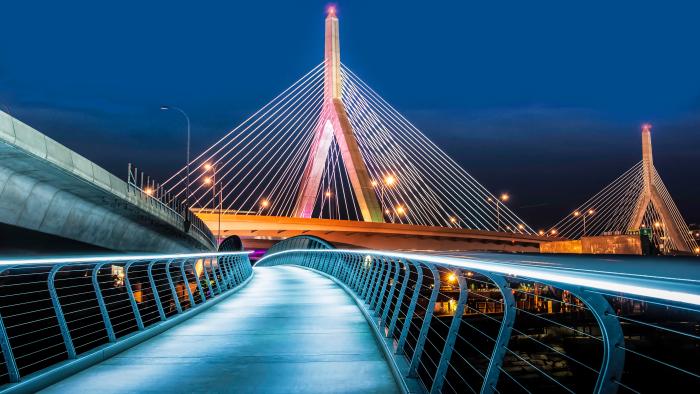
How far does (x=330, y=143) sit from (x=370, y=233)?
38.5 ft

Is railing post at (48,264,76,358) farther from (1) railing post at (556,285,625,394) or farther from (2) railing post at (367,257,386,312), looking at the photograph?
(1) railing post at (556,285,625,394)

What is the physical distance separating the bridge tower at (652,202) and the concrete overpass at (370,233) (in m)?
9.51

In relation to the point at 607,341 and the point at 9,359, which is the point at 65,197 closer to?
the point at 9,359

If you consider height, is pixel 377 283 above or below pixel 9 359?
above

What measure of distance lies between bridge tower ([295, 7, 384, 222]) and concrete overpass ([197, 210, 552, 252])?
2.66m

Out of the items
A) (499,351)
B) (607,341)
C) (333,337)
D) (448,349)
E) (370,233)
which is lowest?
(333,337)

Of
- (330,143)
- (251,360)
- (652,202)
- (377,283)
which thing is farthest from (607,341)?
(652,202)

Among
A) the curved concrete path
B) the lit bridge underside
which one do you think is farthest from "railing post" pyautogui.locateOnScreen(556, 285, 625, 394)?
the curved concrete path

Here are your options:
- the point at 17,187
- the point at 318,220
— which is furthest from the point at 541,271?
the point at 318,220

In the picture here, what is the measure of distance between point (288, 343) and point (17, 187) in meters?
12.6

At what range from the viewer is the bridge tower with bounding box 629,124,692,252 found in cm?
5409

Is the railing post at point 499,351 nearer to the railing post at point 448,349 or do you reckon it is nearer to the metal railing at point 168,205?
the railing post at point 448,349

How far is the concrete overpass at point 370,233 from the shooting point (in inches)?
1939

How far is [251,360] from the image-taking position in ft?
19.3
